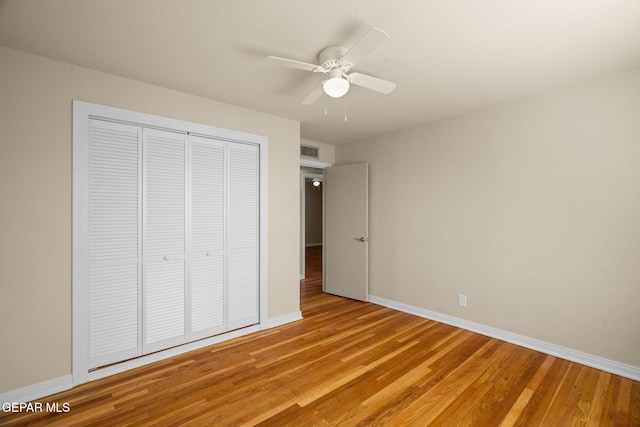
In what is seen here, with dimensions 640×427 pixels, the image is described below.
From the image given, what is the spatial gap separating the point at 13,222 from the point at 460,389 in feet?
11.6

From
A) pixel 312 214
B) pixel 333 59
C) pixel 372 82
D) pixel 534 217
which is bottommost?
pixel 534 217

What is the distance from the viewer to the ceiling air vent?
15.1ft

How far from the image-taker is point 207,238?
3047mm

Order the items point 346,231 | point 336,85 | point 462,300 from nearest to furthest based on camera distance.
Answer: point 336,85 → point 462,300 → point 346,231

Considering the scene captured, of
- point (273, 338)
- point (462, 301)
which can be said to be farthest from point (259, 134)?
point (462, 301)

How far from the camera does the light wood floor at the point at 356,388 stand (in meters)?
1.92

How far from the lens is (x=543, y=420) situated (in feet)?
6.22

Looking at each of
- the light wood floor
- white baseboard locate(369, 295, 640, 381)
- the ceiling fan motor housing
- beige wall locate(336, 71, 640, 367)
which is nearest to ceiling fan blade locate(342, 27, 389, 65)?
the ceiling fan motor housing

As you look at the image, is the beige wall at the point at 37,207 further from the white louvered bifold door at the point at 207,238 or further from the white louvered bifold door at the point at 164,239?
the white louvered bifold door at the point at 207,238

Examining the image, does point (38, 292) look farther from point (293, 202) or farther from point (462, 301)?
point (462, 301)

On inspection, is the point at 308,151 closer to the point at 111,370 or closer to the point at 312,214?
the point at 111,370

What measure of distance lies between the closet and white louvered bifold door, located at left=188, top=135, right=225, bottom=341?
10 millimetres

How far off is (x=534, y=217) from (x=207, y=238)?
3341 mm

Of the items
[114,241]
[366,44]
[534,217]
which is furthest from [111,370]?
[534,217]
